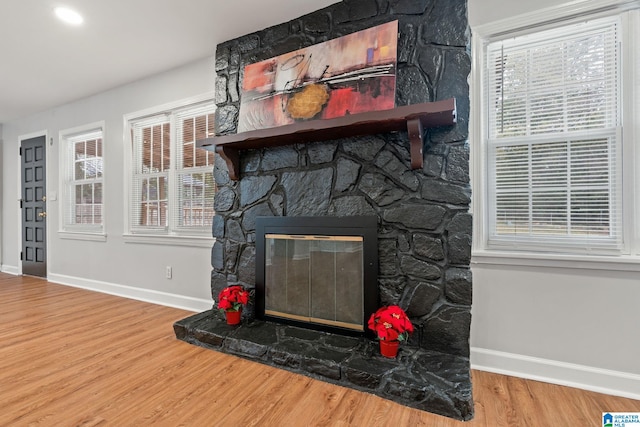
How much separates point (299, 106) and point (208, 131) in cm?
132

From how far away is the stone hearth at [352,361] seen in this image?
5.31 feet

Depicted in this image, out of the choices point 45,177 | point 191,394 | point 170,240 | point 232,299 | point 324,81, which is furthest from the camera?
point 45,177

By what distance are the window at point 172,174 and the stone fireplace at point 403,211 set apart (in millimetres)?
1106

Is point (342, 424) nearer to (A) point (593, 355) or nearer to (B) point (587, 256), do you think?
(A) point (593, 355)

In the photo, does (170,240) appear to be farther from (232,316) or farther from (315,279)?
(315,279)

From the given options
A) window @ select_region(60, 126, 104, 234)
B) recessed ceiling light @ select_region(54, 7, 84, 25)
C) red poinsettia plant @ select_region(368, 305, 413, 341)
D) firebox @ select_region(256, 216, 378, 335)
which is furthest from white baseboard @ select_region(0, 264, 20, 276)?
red poinsettia plant @ select_region(368, 305, 413, 341)

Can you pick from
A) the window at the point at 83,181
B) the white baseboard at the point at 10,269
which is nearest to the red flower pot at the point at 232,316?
the window at the point at 83,181

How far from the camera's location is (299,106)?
7.84 ft

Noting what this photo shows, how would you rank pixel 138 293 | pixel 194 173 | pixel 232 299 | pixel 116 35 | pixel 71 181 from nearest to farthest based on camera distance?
pixel 232 299 → pixel 116 35 → pixel 194 173 → pixel 138 293 → pixel 71 181

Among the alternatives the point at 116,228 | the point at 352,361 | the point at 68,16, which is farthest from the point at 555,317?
the point at 116,228

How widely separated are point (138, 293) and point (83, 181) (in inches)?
75.3

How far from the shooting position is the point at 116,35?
275 centimetres

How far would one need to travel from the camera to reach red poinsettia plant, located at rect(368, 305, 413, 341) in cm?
186

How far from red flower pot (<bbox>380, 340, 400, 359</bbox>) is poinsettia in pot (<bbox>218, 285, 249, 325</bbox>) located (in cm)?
115
